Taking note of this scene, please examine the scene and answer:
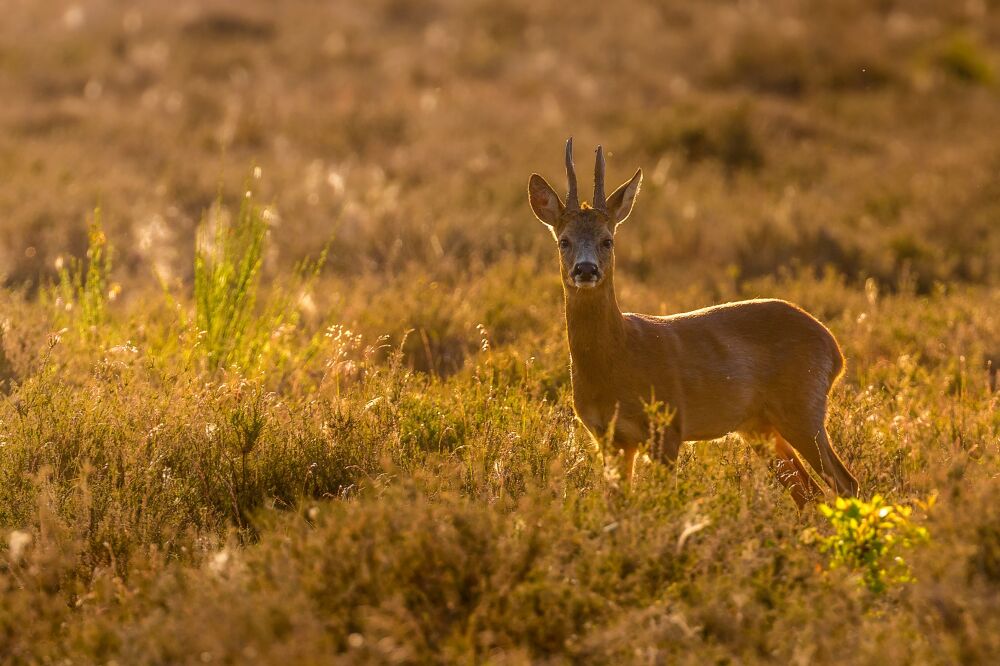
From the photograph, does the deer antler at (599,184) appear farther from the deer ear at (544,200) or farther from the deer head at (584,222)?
the deer ear at (544,200)

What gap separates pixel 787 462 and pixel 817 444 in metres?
0.60

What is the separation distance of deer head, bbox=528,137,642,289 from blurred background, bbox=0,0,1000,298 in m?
3.93

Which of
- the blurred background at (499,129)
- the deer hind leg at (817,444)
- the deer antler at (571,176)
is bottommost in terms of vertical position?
the blurred background at (499,129)

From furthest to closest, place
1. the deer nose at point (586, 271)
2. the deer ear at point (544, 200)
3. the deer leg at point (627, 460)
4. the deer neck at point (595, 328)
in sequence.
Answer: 1. the deer ear at point (544, 200)
2. the deer neck at point (595, 328)
3. the deer nose at point (586, 271)
4. the deer leg at point (627, 460)

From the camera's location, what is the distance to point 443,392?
24.7 ft

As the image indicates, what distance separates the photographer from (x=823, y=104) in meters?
24.6

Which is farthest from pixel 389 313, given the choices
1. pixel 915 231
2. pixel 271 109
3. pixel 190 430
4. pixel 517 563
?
pixel 271 109

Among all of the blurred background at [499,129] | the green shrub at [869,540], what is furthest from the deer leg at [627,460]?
the blurred background at [499,129]

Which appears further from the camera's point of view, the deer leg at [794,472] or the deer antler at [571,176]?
the deer leg at [794,472]

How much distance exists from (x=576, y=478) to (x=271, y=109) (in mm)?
17815

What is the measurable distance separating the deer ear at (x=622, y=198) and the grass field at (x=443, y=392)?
98 centimetres

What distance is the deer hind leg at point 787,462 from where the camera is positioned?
7.23 meters

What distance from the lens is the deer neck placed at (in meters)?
6.60

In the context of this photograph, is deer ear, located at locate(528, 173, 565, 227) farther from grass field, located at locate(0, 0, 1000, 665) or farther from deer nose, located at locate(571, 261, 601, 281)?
grass field, located at locate(0, 0, 1000, 665)
